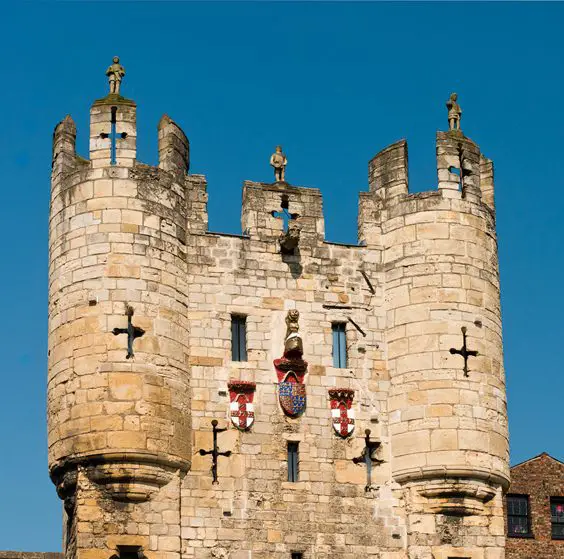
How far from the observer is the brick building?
4622 centimetres

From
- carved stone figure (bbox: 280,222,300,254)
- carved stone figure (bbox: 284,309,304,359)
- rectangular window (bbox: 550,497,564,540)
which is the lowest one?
rectangular window (bbox: 550,497,564,540)

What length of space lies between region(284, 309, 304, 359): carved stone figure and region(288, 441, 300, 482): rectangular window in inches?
70.6

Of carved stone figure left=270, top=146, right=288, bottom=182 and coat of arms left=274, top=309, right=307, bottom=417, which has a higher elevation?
carved stone figure left=270, top=146, right=288, bottom=182

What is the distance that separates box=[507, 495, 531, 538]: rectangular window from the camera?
46312mm

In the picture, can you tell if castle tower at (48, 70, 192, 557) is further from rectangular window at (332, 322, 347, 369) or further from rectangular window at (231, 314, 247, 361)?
rectangular window at (332, 322, 347, 369)

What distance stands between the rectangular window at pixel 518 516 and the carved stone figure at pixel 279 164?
10839 mm

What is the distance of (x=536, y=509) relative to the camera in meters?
46.6

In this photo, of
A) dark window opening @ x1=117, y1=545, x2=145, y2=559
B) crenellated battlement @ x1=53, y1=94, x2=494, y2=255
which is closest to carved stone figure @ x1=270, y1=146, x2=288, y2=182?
crenellated battlement @ x1=53, y1=94, x2=494, y2=255

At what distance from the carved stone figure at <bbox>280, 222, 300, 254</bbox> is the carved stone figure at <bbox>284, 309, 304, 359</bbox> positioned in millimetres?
1330

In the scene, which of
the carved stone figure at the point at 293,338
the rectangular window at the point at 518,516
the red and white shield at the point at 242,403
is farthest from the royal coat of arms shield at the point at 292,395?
the rectangular window at the point at 518,516

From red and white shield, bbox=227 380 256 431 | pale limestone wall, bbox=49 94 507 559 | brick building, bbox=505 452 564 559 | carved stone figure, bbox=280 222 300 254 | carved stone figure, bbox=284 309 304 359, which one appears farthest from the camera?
brick building, bbox=505 452 564 559

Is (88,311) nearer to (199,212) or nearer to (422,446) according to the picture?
(199,212)

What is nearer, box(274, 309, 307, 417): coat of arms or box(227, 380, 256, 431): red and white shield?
box(227, 380, 256, 431): red and white shield

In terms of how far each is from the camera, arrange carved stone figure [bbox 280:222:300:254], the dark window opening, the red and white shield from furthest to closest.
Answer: carved stone figure [bbox 280:222:300:254] < the red and white shield < the dark window opening
